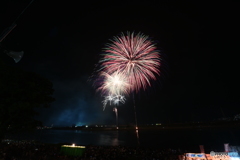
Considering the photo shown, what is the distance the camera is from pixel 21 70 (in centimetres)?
1655

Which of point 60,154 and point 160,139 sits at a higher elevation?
point 160,139

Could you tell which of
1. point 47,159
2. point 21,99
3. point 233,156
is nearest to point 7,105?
point 21,99

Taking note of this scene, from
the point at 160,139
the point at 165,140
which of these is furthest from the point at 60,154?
the point at 160,139

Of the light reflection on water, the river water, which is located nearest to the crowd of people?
the river water

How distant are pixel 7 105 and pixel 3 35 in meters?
11.0

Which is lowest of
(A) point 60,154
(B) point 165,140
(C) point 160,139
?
(A) point 60,154

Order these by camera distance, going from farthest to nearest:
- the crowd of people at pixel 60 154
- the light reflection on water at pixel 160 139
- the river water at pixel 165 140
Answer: the light reflection on water at pixel 160 139 → the river water at pixel 165 140 → the crowd of people at pixel 60 154

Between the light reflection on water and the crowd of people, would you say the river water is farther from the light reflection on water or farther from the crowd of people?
the crowd of people

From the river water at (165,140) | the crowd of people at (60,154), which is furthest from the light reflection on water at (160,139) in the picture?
the crowd of people at (60,154)

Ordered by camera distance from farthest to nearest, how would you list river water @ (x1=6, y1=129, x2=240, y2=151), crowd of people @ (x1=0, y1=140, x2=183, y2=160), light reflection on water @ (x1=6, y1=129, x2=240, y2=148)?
light reflection on water @ (x1=6, y1=129, x2=240, y2=148) → river water @ (x1=6, y1=129, x2=240, y2=151) → crowd of people @ (x1=0, y1=140, x2=183, y2=160)

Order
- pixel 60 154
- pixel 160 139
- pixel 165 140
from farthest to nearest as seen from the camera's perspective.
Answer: pixel 160 139, pixel 165 140, pixel 60 154

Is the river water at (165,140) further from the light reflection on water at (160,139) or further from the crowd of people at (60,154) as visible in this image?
the crowd of people at (60,154)

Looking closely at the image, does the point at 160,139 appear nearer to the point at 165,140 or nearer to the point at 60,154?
the point at 165,140

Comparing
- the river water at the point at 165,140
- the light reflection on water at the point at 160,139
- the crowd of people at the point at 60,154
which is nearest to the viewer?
the crowd of people at the point at 60,154
